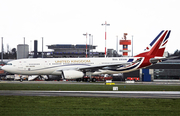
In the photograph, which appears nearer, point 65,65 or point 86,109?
point 86,109

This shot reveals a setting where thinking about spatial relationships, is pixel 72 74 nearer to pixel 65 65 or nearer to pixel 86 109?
pixel 65 65

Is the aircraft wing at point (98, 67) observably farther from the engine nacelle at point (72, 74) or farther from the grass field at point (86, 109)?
the grass field at point (86, 109)

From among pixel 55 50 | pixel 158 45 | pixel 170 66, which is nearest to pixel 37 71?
pixel 158 45

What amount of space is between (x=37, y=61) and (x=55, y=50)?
69.8 m

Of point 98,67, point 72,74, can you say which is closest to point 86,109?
point 72,74

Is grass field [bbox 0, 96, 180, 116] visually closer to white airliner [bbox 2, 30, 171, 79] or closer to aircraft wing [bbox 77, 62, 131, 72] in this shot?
aircraft wing [bbox 77, 62, 131, 72]

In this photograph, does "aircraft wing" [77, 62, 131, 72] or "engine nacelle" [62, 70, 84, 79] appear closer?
"engine nacelle" [62, 70, 84, 79]

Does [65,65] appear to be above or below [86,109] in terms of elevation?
above

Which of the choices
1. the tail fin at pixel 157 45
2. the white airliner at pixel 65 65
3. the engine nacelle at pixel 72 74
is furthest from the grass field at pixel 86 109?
the tail fin at pixel 157 45

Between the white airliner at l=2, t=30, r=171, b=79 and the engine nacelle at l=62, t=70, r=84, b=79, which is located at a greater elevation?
the white airliner at l=2, t=30, r=171, b=79

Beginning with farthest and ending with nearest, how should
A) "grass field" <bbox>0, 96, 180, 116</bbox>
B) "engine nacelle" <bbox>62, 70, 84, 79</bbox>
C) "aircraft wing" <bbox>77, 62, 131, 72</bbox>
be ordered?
"aircraft wing" <bbox>77, 62, 131, 72</bbox>
"engine nacelle" <bbox>62, 70, 84, 79</bbox>
"grass field" <bbox>0, 96, 180, 116</bbox>

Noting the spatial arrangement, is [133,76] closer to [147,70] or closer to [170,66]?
[147,70]

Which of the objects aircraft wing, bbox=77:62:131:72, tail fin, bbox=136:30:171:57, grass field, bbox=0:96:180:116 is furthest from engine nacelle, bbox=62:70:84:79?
grass field, bbox=0:96:180:116

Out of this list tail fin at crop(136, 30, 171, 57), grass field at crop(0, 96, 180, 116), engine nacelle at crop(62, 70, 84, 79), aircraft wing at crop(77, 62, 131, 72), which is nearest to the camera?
grass field at crop(0, 96, 180, 116)
